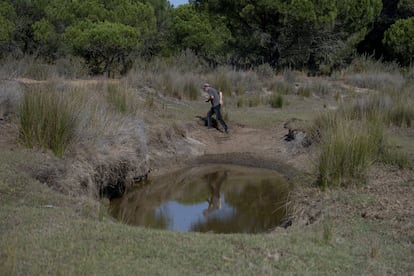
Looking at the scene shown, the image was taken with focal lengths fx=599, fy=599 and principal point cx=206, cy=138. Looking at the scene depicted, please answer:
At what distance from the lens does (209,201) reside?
37.6 feet

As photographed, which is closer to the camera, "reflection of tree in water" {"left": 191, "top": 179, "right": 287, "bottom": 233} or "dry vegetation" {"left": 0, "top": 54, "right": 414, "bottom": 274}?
"dry vegetation" {"left": 0, "top": 54, "right": 414, "bottom": 274}

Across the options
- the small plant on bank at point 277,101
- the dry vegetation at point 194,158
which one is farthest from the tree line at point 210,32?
the small plant on bank at point 277,101

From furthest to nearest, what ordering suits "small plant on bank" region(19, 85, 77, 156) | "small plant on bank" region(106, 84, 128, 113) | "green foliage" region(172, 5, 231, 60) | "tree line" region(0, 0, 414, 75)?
"green foliage" region(172, 5, 231, 60) < "tree line" region(0, 0, 414, 75) < "small plant on bank" region(106, 84, 128, 113) < "small plant on bank" region(19, 85, 77, 156)

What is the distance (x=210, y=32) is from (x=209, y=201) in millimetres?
19996

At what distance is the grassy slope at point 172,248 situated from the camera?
5.55 metres

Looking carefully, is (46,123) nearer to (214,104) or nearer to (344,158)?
(344,158)

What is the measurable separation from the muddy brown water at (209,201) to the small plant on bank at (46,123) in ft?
4.94

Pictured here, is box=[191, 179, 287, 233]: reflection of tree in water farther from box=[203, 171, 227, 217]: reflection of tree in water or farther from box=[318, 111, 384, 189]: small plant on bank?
box=[318, 111, 384, 189]: small plant on bank

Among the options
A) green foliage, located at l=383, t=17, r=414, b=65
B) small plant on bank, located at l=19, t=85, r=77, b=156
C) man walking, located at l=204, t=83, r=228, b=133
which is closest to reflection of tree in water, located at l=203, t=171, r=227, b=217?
small plant on bank, located at l=19, t=85, r=77, b=156

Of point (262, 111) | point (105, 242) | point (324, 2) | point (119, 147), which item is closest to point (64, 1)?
point (324, 2)

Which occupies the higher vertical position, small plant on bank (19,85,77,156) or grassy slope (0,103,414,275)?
small plant on bank (19,85,77,156)

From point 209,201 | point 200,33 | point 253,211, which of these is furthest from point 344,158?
point 200,33

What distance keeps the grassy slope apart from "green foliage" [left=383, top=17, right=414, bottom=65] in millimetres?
24169

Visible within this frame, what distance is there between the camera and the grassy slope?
18.2ft
